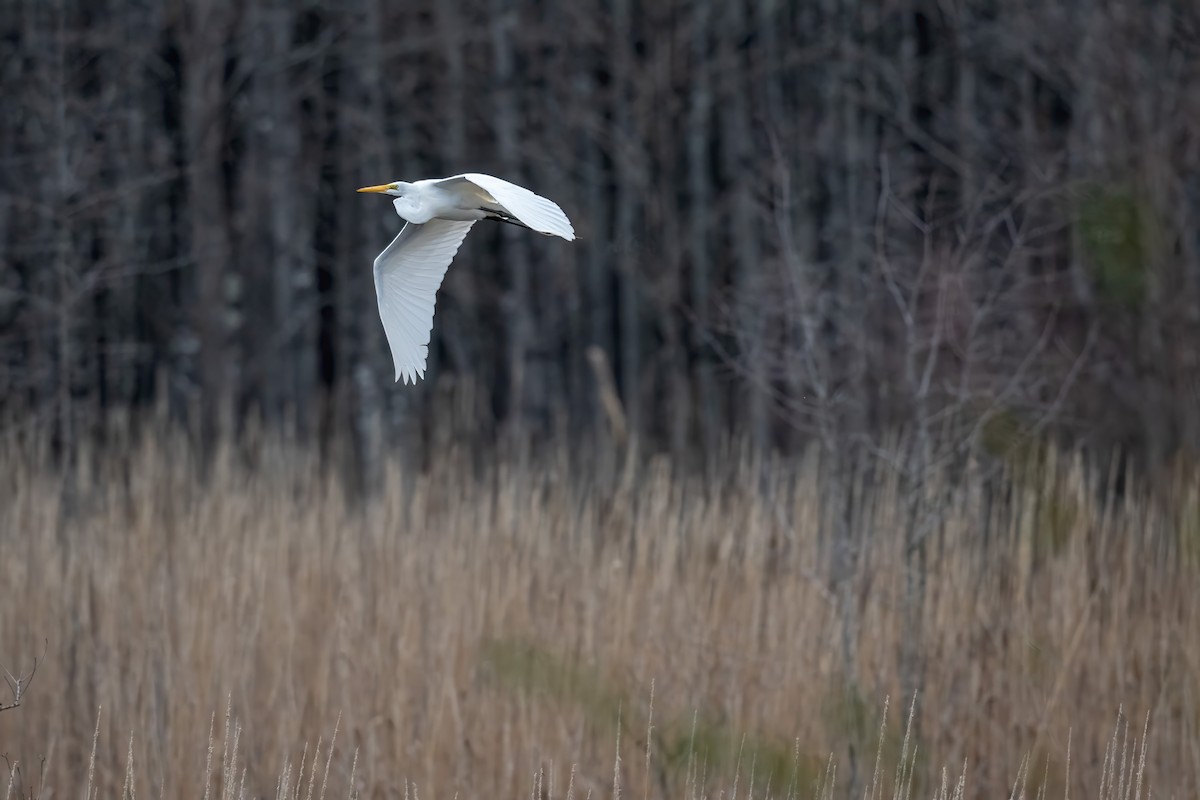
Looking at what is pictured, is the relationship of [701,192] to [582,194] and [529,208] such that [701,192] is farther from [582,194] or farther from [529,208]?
[529,208]

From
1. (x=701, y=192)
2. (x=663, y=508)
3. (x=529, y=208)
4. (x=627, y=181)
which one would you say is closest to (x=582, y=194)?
(x=701, y=192)

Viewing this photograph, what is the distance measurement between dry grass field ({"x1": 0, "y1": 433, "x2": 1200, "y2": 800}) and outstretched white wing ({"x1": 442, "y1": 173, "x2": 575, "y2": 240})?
976 mm

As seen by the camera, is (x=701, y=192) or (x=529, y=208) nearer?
(x=529, y=208)

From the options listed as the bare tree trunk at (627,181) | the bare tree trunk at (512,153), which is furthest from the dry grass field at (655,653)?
the bare tree trunk at (512,153)

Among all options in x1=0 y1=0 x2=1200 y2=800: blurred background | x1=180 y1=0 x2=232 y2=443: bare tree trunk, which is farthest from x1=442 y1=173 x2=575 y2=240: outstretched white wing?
x1=180 y1=0 x2=232 y2=443: bare tree trunk

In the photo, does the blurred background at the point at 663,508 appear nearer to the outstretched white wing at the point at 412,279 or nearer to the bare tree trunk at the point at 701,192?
the bare tree trunk at the point at 701,192

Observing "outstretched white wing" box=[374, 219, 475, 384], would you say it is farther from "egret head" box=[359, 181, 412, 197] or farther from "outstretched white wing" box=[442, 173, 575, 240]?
"outstretched white wing" box=[442, 173, 575, 240]

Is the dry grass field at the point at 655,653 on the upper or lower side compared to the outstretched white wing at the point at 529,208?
lower

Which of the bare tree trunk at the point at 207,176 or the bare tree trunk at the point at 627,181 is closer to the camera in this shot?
the bare tree trunk at the point at 207,176

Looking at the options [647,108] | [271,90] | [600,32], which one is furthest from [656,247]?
[271,90]

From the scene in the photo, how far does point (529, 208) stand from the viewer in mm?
2516

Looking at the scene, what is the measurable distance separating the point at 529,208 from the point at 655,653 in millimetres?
1270

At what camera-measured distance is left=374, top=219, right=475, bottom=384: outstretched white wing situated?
290 cm

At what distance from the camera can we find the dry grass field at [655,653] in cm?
315
